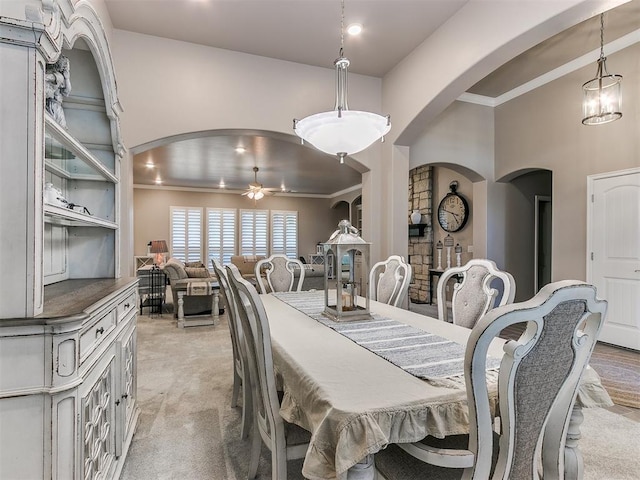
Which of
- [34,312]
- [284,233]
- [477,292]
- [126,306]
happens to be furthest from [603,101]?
[284,233]

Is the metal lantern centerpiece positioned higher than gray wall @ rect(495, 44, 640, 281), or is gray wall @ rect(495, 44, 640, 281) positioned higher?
gray wall @ rect(495, 44, 640, 281)

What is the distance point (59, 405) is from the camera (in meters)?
1.08

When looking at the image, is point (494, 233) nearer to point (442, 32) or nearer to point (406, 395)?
point (442, 32)

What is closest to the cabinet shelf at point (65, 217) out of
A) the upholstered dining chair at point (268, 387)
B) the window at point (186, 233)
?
the upholstered dining chair at point (268, 387)

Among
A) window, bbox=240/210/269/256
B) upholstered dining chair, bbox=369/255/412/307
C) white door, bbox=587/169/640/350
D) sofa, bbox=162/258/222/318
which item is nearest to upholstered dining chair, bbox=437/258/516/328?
upholstered dining chair, bbox=369/255/412/307

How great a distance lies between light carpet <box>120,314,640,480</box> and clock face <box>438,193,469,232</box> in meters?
4.00

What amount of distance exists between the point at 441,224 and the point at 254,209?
20.5 feet

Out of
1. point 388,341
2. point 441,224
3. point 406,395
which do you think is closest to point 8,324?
point 406,395

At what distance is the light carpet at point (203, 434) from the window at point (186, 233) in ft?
22.9

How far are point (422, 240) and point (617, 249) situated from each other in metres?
3.51

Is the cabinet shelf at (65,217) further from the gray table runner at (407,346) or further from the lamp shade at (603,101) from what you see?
the lamp shade at (603,101)

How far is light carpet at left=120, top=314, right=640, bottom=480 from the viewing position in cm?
193

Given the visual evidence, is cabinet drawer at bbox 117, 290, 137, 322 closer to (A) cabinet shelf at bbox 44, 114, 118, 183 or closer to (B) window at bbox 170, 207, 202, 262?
(A) cabinet shelf at bbox 44, 114, 118, 183

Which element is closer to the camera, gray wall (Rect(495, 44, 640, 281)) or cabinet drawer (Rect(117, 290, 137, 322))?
cabinet drawer (Rect(117, 290, 137, 322))
